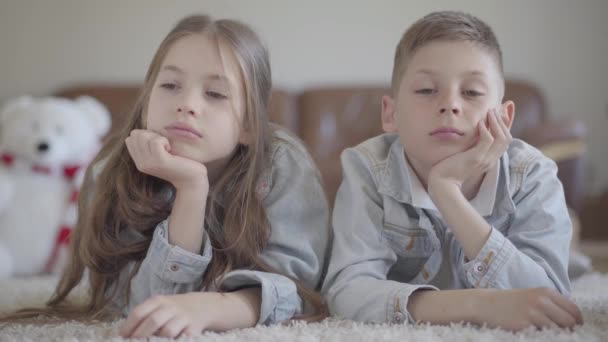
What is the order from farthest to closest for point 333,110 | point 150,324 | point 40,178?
point 333,110
point 40,178
point 150,324

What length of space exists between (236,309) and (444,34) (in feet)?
1.90

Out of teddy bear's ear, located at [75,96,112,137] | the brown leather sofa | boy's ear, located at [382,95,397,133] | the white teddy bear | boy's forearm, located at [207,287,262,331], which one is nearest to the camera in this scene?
boy's forearm, located at [207,287,262,331]

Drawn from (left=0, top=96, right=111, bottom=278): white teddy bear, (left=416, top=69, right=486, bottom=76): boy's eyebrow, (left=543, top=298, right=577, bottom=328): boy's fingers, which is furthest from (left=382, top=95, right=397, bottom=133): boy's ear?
(left=0, top=96, right=111, bottom=278): white teddy bear

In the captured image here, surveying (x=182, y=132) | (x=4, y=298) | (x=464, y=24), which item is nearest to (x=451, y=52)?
(x=464, y=24)

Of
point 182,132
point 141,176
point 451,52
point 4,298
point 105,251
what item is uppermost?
point 451,52

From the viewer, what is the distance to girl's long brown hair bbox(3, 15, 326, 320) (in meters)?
1.20

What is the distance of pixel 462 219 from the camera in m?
1.06

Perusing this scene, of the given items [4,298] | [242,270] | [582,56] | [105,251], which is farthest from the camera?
[582,56]

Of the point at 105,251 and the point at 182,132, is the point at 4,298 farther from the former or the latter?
the point at 182,132

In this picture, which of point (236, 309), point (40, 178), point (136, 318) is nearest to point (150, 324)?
point (136, 318)

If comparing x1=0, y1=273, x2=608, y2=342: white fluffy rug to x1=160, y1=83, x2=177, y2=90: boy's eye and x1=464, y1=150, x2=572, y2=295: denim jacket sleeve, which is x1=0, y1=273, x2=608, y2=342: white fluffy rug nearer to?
x1=464, y1=150, x2=572, y2=295: denim jacket sleeve

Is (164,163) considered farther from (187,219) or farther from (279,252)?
(279,252)

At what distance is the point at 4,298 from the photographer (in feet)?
4.82

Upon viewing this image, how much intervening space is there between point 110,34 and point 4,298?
2063 mm
